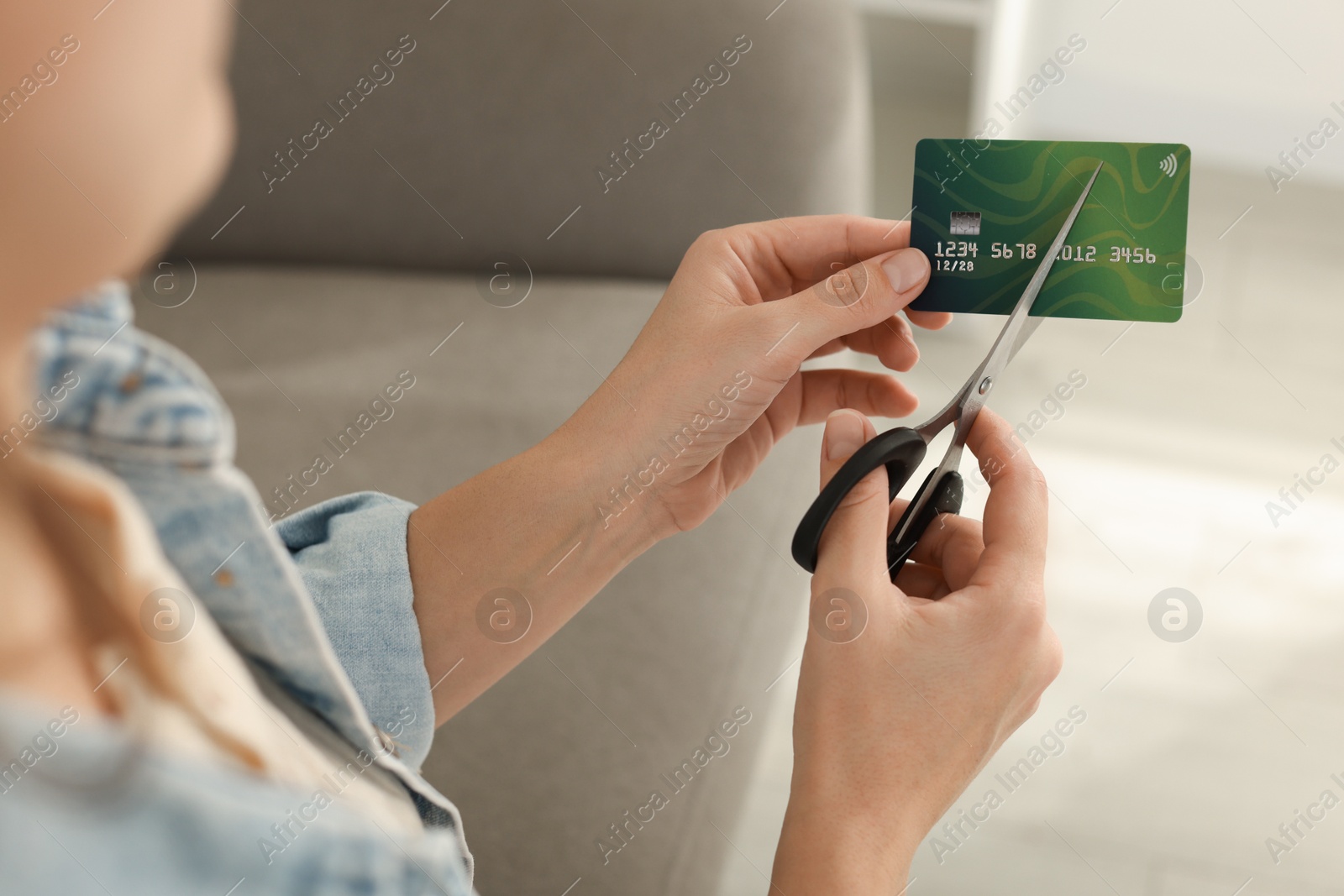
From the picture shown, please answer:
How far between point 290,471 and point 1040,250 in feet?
2.72

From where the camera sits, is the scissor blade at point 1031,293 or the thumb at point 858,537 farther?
the scissor blade at point 1031,293

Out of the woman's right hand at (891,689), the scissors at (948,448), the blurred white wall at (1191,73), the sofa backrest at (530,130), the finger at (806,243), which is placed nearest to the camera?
the woman's right hand at (891,689)

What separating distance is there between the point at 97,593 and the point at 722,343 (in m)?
0.48

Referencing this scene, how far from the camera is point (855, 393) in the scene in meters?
0.87

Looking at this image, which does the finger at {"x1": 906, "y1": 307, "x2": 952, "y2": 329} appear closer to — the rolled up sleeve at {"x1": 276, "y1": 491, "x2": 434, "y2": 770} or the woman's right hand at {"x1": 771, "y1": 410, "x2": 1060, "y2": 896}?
the woman's right hand at {"x1": 771, "y1": 410, "x2": 1060, "y2": 896}

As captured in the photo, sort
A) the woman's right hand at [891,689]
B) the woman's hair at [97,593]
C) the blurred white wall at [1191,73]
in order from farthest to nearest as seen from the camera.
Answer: the blurred white wall at [1191,73], the woman's right hand at [891,689], the woman's hair at [97,593]

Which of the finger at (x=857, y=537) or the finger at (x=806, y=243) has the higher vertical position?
the finger at (x=806, y=243)

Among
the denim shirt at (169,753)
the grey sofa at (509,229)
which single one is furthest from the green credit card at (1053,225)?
the denim shirt at (169,753)

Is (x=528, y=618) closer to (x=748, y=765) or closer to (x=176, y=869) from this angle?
(x=748, y=765)

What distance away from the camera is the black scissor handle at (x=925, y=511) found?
2.28ft

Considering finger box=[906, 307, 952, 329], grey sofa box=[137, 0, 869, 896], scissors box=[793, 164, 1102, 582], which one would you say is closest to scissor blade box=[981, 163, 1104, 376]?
scissors box=[793, 164, 1102, 582]

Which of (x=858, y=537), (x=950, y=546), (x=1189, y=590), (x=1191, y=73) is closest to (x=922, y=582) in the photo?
(x=950, y=546)

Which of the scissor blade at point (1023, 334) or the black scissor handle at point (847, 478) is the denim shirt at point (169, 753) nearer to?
the black scissor handle at point (847, 478)

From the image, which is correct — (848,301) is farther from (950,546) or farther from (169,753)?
(169,753)
